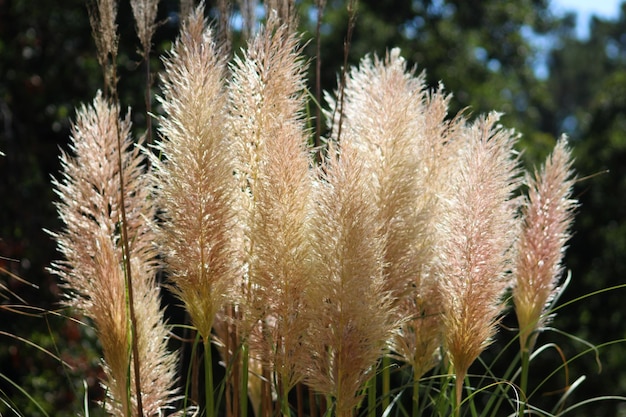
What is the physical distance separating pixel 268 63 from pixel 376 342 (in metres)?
0.69

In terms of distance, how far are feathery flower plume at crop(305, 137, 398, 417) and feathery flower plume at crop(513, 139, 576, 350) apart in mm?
636

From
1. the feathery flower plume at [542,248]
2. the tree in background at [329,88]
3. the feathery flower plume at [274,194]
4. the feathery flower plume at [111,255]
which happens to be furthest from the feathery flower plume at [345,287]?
the tree in background at [329,88]

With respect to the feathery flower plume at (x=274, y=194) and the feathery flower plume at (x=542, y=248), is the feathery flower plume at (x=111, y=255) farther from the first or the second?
the feathery flower plume at (x=542, y=248)

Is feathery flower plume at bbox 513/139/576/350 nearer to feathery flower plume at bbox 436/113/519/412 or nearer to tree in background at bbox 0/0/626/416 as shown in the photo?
feathery flower plume at bbox 436/113/519/412

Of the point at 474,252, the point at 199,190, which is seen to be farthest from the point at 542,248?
the point at 199,190

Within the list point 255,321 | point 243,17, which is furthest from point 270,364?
point 243,17

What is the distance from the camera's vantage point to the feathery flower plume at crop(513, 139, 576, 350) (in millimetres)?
2367

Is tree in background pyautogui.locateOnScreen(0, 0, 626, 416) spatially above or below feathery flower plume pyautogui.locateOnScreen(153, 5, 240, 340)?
above

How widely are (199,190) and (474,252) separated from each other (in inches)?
26.3

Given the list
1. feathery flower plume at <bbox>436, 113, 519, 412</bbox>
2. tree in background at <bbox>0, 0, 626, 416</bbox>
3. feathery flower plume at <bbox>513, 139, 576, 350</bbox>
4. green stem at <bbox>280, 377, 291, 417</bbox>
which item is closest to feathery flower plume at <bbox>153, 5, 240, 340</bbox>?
green stem at <bbox>280, 377, 291, 417</bbox>

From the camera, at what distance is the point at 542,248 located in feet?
7.80

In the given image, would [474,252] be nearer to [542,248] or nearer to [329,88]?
[542,248]

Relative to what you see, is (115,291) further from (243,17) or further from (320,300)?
(243,17)

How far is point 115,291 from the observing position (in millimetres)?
1952
